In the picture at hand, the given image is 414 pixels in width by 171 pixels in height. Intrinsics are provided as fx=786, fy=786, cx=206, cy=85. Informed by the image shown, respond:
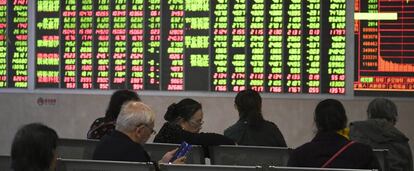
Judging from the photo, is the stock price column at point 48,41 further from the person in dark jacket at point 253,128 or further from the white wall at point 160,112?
the person in dark jacket at point 253,128

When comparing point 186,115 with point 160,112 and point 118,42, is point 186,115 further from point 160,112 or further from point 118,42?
point 118,42

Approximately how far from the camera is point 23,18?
8.77 metres

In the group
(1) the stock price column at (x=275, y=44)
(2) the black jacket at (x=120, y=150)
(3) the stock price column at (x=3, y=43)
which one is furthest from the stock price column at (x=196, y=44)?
(2) the black jacket at (x=120, y=150)

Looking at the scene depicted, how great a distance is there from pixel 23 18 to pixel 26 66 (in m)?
0.54

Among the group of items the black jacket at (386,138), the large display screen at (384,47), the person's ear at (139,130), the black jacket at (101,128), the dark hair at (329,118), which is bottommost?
the black jacket at (386,138)

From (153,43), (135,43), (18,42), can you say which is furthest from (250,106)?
(18,42)

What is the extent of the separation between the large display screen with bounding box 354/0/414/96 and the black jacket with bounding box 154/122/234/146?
2799 millimetres

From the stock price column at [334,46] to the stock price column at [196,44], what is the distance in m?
1.22

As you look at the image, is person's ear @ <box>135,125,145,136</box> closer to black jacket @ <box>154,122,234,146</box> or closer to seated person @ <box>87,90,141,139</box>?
black jacket @ <box>154,122,234,146</box>

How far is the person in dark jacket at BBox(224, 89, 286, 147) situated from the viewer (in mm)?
5938

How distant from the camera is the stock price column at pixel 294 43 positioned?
7875 millimetres

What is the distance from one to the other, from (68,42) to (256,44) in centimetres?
210

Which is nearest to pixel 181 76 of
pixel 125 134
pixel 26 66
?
pixel 26 66

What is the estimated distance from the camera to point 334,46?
307 inches
